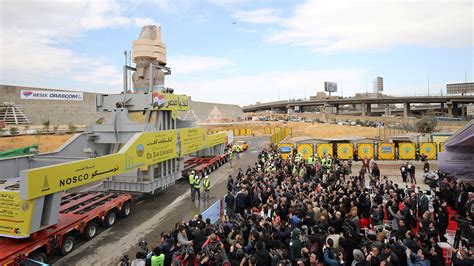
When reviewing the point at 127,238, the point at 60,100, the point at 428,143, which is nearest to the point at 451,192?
the point at 127,238

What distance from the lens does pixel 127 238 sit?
482 inches

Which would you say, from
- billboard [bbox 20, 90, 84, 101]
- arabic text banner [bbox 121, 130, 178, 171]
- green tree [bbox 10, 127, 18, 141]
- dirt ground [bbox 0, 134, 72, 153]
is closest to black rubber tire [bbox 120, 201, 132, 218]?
arabic text banner [bbox 121, 130, 178, 171]

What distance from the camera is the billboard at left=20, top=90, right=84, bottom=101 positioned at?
40.7 metres

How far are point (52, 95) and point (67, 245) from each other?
128 ft

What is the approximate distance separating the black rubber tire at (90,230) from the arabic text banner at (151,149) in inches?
101

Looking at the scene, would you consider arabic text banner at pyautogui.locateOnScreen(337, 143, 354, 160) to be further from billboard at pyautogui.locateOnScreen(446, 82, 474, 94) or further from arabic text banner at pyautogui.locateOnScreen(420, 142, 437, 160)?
billboard at pyautogui.locateOnScreen(446, 82, 474, 94)

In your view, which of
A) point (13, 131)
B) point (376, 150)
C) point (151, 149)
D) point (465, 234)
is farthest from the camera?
point (13, 131)

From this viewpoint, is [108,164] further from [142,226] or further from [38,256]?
[38,256]

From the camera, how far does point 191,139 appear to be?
20.6m

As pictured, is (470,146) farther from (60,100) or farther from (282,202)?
(60,100)

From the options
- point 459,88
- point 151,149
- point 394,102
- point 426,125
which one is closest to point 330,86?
point 394,102

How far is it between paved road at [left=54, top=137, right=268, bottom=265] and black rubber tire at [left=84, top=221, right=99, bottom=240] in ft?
0.60

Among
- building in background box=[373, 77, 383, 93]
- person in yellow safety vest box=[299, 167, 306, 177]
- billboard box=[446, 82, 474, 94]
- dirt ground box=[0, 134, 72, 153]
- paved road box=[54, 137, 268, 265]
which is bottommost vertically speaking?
paved road box=[54, 137, 268, 265]

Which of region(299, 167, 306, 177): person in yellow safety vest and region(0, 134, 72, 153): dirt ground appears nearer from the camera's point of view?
region(299, 167, 306, 177): person in yellow safety vest
